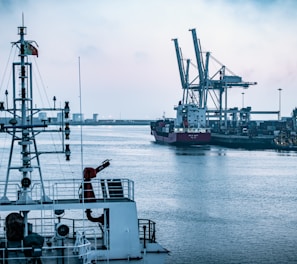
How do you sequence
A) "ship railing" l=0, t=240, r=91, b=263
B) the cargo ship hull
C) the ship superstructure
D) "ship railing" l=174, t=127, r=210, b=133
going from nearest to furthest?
"ship railing" l=0, t=240, r=91, b=263 < the ship superstructure < the cargo ship hull < "ship railing" l=174, t=127, r=210, b=133

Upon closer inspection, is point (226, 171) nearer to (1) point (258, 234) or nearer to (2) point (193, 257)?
(1) point (258, 234)

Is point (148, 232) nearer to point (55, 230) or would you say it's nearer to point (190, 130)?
point (55, 230)

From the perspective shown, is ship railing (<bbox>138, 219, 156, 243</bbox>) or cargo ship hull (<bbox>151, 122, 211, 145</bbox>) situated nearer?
ship railing (<bbox>138, 219, 156, 243</bbox>)

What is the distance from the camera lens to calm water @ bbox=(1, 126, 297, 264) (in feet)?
76.5

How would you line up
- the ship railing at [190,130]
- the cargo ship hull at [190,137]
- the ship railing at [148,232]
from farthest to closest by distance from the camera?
the ship railing at [190,130] < the cargo ship hull at [190,137] < the ship railing at [148,232]

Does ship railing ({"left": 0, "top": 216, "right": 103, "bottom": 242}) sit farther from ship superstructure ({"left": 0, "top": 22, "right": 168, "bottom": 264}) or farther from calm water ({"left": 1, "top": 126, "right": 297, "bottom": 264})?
calm water ({"left": 1, "top": 126, "right": 297, "bottom": 264})

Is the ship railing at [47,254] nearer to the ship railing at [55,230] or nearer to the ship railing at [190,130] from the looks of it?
the ship railing at [55,230]

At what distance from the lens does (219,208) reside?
34625mm

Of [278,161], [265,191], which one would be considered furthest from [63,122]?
[278,161]

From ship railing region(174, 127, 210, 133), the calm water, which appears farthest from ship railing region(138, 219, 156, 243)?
ship railing region(174, 127, 210, 133)

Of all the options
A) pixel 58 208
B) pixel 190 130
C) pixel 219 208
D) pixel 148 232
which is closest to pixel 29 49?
pixel 58 208

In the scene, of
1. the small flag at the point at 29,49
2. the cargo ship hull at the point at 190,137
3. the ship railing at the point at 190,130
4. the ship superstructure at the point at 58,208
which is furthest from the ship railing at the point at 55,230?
the ship railing at the point at 190,130

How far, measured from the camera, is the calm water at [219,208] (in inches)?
918

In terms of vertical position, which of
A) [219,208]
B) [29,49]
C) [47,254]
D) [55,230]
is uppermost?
[29,49]
